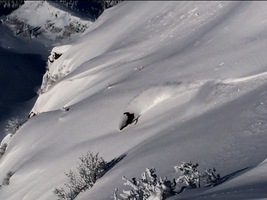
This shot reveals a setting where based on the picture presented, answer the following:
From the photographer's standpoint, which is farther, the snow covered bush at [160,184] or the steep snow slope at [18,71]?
the steep snow slope at [18,71]

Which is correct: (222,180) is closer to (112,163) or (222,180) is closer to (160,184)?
(160,184)

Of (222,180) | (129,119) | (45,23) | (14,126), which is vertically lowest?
(222,180)

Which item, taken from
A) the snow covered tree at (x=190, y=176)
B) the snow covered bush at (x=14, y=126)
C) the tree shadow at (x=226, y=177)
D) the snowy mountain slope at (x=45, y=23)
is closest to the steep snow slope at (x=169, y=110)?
the tree shadow at (x=226, y=177)

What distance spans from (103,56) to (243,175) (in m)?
24.2

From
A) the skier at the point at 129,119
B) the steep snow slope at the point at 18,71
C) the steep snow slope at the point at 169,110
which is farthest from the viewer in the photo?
the steep snow slope at the point at 18,71

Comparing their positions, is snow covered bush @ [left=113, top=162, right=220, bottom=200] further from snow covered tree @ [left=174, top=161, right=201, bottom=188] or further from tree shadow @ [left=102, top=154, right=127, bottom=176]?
tree shadow @ [left=102, top=154, right=127, bottom=176]

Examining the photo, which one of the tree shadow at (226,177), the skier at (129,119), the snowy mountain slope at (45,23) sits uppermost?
the snowy mountain slope at (45,23)

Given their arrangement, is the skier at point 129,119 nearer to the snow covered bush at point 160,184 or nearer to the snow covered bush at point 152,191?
the snow covered bush at point 160,184

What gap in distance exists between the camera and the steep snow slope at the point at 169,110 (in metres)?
10.2

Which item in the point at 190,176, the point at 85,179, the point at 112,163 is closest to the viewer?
the point at 190,176

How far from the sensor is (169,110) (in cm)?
1579

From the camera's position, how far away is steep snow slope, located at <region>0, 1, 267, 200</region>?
10188mm

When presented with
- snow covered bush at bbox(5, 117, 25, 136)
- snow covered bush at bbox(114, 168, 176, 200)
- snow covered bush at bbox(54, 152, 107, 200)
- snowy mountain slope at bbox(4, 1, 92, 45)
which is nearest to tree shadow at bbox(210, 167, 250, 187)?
snow covered bush at bbox(114, 168, 176, 200)

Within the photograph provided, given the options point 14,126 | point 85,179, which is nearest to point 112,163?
point 85,179
